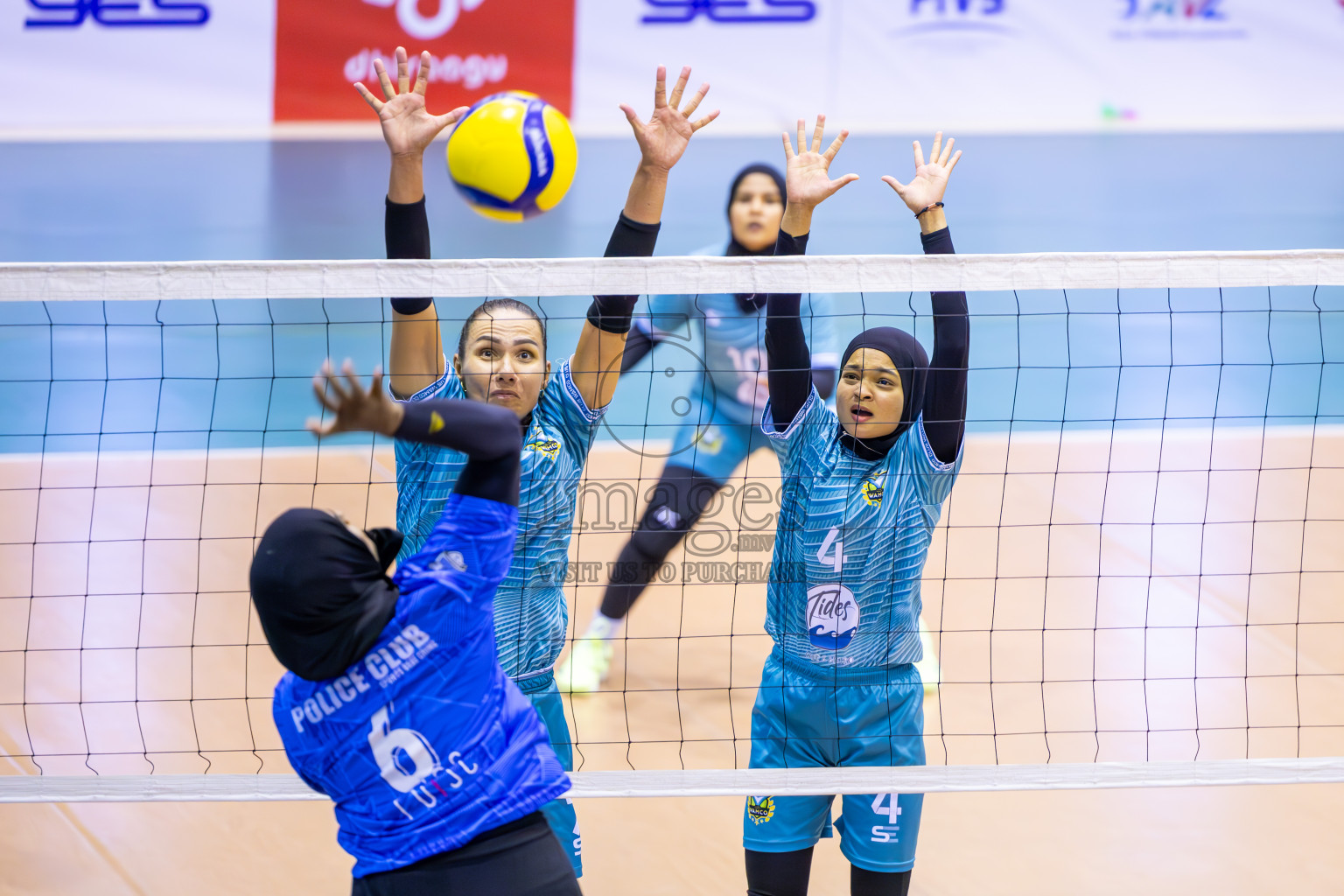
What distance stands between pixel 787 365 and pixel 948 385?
38cm

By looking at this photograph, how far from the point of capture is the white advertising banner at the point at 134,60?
10.4 metres

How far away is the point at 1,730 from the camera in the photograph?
4156mm

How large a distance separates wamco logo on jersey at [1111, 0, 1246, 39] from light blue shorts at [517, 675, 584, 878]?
33.6ft

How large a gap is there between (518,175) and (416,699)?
1.77 m

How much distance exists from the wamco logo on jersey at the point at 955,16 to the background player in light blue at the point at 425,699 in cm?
1009

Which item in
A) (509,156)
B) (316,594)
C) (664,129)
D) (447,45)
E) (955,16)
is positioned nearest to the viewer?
(316,594)

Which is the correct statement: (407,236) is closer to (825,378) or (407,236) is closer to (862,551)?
(862,551)

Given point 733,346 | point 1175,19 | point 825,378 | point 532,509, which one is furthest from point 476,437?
point 1175,19

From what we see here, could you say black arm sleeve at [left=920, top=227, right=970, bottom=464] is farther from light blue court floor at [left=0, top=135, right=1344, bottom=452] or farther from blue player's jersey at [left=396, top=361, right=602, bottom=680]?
light blue court floor at [left=0, top=135, right=1344, bottom=452]

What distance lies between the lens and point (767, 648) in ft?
15.9

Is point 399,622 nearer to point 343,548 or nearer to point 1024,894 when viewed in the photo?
point 343,548

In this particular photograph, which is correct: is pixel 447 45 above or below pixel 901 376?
above

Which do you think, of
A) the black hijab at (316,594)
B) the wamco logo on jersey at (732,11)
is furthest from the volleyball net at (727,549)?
the wamco logo on jersey at (732,11)

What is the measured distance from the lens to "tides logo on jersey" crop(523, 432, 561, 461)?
2.74 meters
